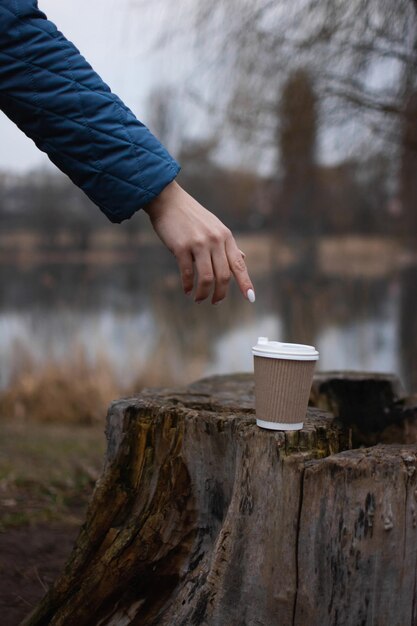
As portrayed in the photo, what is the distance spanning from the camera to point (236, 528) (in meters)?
1.46

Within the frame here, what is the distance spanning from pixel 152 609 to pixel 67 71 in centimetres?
110

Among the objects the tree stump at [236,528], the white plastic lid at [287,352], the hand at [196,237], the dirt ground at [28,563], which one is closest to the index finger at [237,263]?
the hand at [196,237]

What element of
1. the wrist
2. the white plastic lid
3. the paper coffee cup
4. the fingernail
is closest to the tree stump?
the paper coffee cup

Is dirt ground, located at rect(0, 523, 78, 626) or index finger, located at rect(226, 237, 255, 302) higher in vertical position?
index finger, located at rect(226, 237, 255, 302)

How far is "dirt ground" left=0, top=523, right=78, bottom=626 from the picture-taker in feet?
6.31

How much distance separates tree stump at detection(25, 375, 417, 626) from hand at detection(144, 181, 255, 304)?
373 mm

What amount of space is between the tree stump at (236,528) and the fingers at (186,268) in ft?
1.12

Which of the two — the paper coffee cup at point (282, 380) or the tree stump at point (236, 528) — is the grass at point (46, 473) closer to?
→ the tree stump at point (236, 528)

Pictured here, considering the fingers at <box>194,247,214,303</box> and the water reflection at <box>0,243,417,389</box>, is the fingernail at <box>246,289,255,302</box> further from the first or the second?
the water reflection at <box>0,243,417,389</box>

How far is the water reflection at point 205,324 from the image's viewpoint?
546 cm

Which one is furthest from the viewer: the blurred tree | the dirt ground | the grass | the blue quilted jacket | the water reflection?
the water reflection

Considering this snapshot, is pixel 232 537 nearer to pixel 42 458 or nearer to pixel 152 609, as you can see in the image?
pixel 152 609

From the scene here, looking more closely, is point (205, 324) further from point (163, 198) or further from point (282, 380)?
point (163, 198)

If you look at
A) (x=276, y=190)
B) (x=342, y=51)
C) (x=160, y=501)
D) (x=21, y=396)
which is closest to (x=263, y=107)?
(x=342, y=51)
